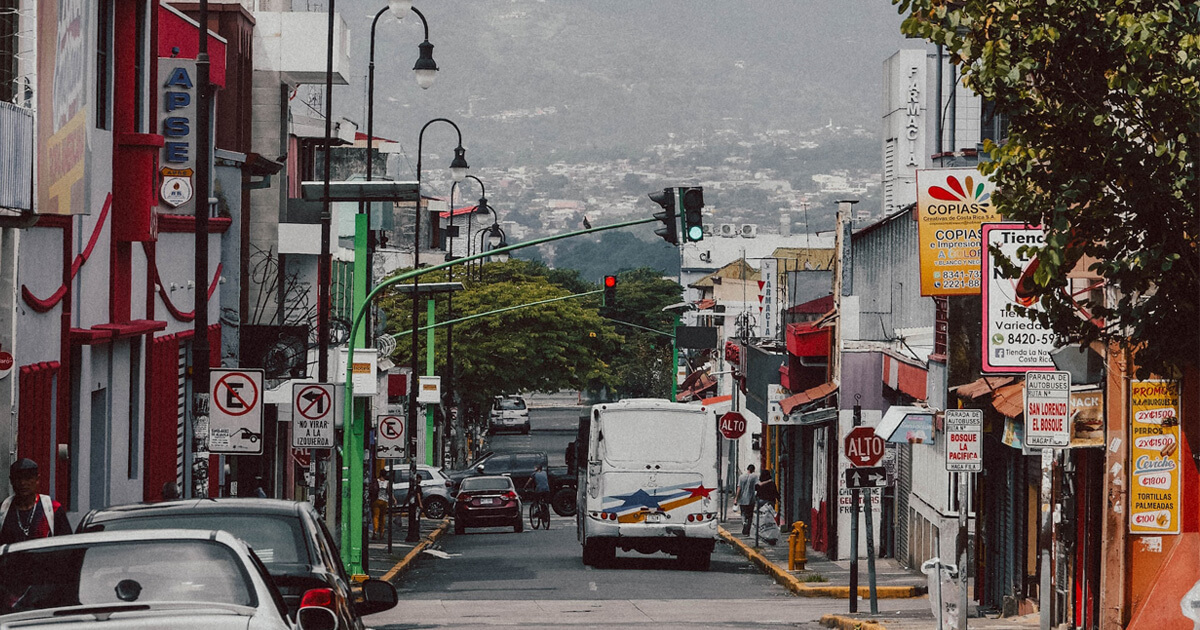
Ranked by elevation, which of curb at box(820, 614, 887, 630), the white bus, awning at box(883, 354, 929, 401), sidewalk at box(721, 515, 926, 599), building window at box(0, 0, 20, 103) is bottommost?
sidewalk at box(721, 515, 926, 599)

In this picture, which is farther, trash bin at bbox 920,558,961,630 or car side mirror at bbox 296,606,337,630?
trash bin at bbox 920,558,961,630

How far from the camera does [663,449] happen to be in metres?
32.1

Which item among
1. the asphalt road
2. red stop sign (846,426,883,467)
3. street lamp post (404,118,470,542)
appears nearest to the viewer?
the asphalt road

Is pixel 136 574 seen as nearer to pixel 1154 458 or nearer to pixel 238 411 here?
pixel 1154 458

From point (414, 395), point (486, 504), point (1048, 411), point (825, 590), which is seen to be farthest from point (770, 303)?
point (1048, 411)

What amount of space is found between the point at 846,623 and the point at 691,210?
620cm

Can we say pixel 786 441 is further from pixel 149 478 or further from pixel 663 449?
pixel 149 478

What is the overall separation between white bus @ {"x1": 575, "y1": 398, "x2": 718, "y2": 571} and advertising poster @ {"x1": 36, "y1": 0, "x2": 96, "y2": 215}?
50.7 feet

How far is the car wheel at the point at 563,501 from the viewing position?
54438 mm

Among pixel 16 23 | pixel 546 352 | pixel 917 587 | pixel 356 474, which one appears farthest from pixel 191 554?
pixel 546 352

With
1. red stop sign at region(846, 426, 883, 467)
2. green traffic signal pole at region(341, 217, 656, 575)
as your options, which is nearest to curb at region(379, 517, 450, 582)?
green traffic signal pole at region(341, 217, 656, 575)

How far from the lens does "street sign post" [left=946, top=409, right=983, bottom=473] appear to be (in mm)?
19109

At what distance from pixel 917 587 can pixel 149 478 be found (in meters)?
11.6

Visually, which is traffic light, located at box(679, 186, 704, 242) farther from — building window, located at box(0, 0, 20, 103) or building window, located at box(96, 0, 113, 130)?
building window, located at box(0, 0, 20, 103)
